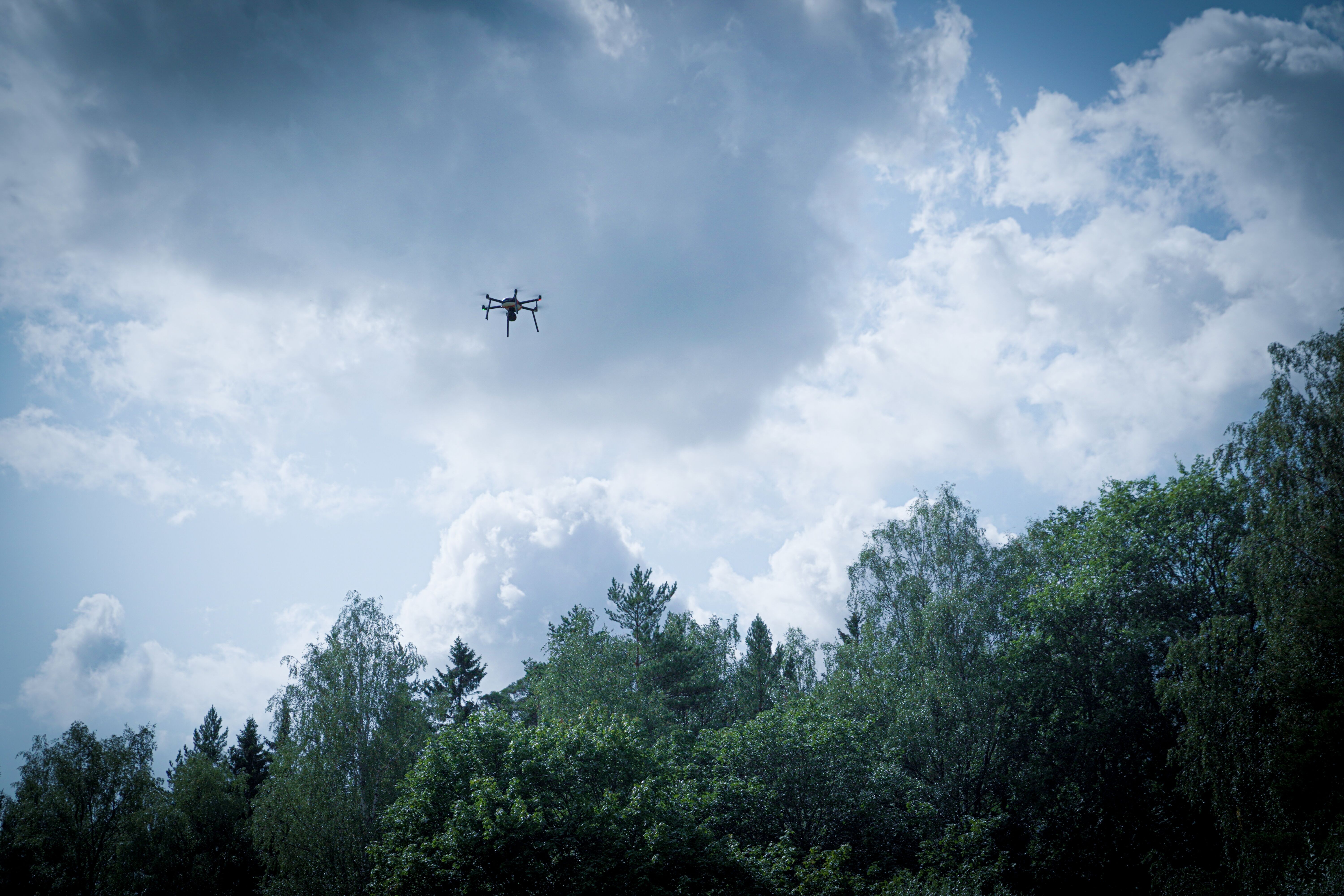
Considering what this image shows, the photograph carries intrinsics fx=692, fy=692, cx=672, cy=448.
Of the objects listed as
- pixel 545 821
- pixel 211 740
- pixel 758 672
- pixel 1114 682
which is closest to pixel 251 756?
pixel 211 740

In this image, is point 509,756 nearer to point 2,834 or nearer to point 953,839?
point 953,839

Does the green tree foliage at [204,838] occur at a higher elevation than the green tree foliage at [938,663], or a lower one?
lower

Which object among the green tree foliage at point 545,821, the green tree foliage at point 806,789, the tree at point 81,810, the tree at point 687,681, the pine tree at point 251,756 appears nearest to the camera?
the green tree foliage at point 545,821

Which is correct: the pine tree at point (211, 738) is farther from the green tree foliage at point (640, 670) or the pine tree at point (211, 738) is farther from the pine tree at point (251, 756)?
the green tree foliage at point (640, 670)

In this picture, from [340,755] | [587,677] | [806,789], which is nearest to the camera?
[806,789]

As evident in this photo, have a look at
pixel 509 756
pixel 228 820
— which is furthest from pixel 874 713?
pixel 228 820

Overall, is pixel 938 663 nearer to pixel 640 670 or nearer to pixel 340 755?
pixel 640 670

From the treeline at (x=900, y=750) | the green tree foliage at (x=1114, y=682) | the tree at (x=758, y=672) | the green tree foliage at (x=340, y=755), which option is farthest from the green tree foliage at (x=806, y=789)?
the tree at (x=758, y=672)
